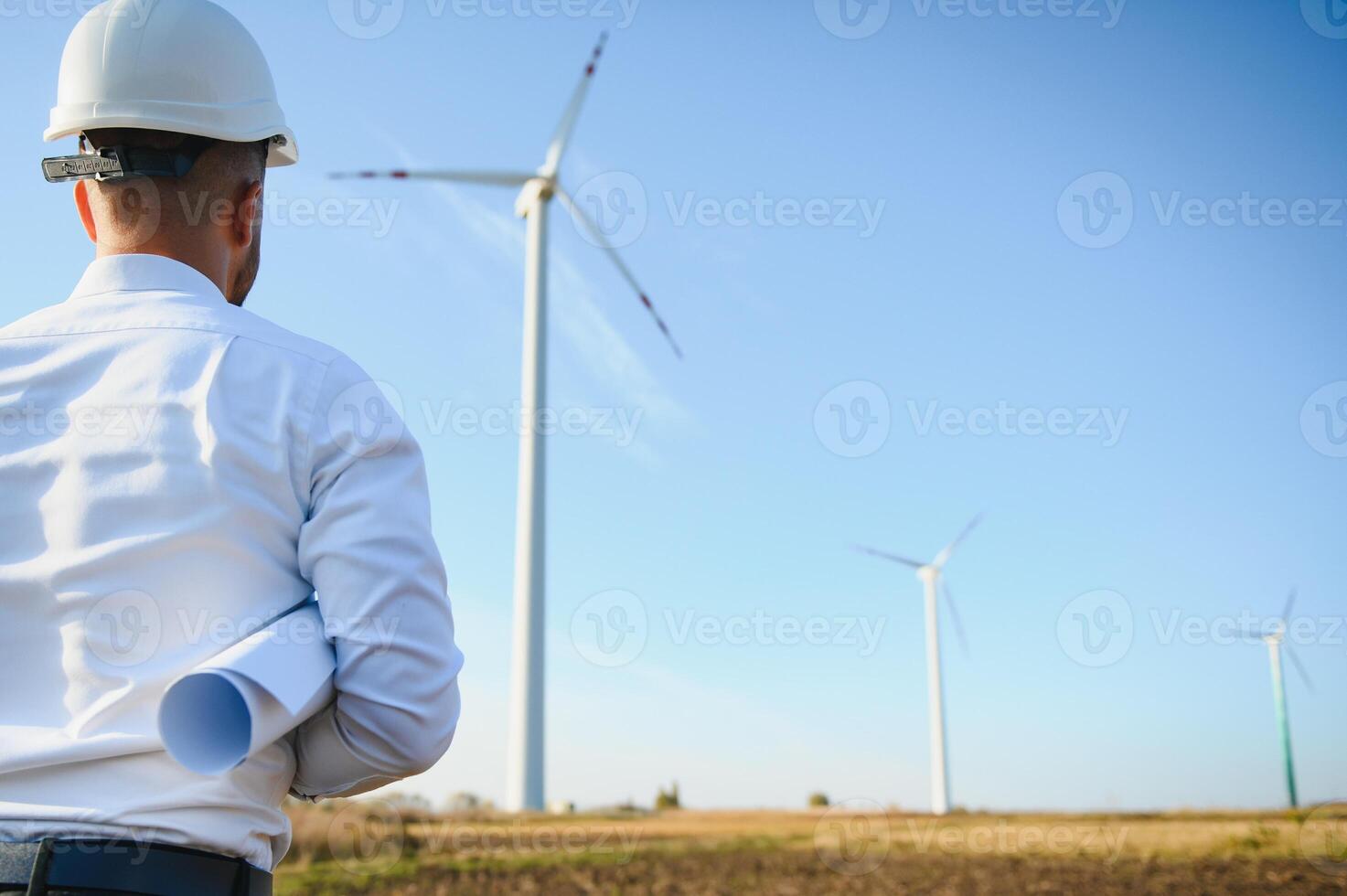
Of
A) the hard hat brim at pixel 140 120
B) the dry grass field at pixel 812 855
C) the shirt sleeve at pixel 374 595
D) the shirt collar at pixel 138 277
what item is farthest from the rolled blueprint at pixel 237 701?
the dry grass field at pixel 812 855

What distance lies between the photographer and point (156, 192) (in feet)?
9.75

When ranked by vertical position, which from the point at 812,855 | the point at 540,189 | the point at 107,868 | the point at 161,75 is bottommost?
the point at 812,855

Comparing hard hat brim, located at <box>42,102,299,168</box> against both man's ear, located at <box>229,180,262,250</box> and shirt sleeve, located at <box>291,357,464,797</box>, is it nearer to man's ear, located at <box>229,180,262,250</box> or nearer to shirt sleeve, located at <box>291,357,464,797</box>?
man's ear, located at <box>229,180,262,250</box>

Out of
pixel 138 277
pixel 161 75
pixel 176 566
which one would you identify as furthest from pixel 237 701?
pixel 161 75

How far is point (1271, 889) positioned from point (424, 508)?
2042cm

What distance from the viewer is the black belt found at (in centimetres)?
225

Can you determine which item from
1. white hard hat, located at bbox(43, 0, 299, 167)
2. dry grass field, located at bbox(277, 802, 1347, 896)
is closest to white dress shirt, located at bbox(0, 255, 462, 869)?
white hard hat, located at bbox(43, 0, 299, 167)

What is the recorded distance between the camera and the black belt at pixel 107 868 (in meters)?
2.25

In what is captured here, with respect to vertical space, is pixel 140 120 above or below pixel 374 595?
above

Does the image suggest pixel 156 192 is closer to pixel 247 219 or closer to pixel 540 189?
pixel 247 219

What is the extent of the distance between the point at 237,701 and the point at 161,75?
1.68 m

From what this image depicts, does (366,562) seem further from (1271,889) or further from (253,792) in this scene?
(1271,889)

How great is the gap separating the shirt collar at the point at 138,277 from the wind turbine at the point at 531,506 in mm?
34367

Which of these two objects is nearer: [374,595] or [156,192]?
[374,595]
